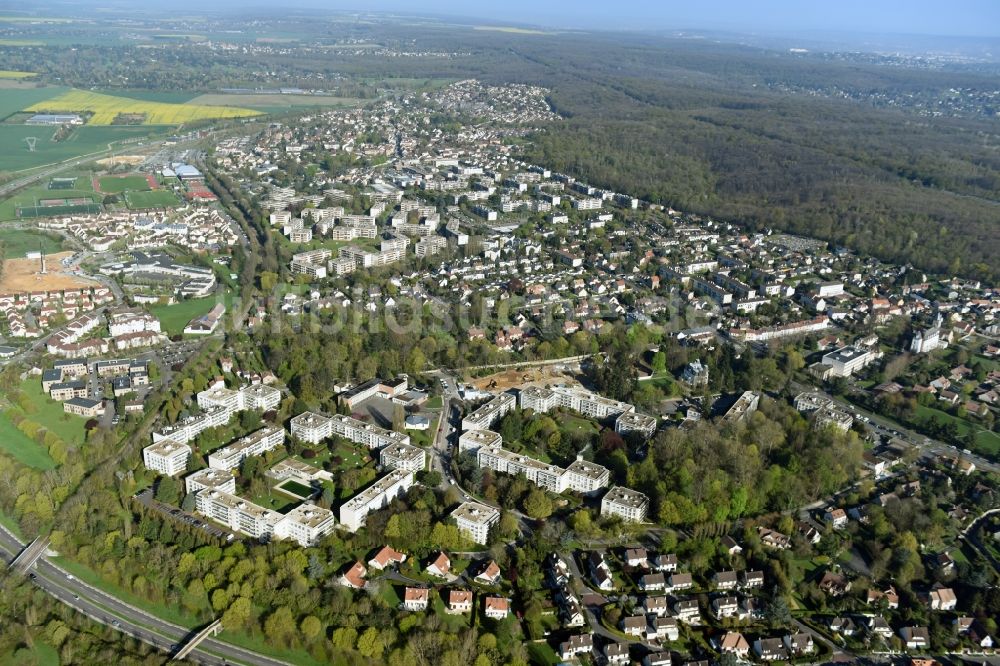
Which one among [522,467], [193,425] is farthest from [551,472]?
[193,425]

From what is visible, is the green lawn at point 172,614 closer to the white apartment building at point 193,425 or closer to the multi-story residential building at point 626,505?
the white apartment building at point 193,425

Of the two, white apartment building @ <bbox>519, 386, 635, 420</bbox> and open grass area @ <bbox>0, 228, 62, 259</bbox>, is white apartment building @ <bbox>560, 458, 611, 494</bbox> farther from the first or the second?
open grass area @ <bbox>0, 228, 62, 259</bbox>

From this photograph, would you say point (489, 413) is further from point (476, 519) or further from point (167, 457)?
point (167, 457)

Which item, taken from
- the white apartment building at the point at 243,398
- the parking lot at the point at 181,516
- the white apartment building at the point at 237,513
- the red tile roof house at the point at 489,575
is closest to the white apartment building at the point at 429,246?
the white apartment building at the point at 243,398

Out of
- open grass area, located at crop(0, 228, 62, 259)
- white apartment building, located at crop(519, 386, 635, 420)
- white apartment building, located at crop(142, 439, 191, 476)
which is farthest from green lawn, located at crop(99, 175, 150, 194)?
white apartment building, located at crop(519, 386, 635, 420)

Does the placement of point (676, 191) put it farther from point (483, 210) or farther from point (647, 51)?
point (647, 51)

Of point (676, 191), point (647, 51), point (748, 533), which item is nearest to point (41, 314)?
point (748, 533)
